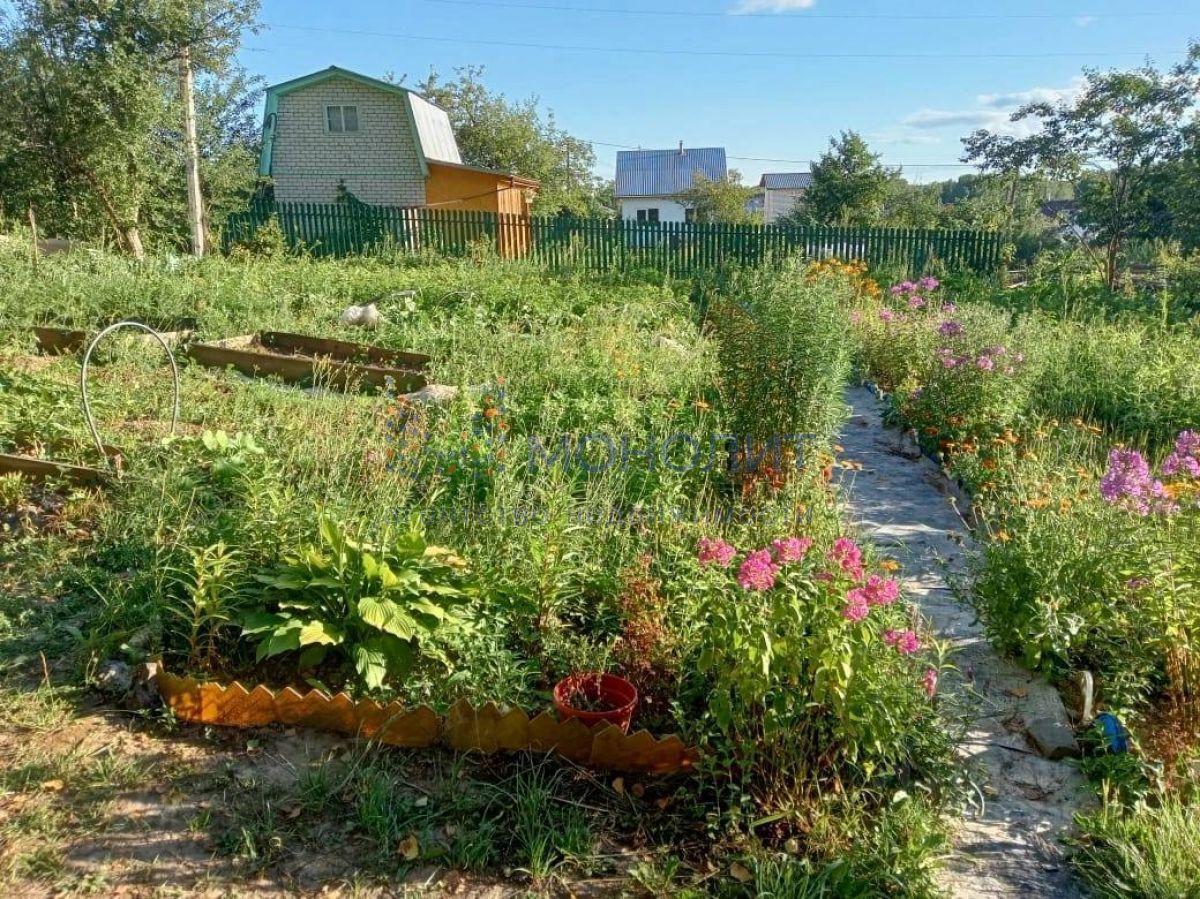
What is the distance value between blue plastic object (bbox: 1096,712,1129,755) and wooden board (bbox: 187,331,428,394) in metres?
4.86

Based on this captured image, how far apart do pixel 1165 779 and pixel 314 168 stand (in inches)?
947

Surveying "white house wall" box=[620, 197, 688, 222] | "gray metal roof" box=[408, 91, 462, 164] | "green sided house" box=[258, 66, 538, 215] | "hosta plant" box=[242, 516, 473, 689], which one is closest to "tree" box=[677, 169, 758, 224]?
"white house wall" box=[620, 197, 688, 222]

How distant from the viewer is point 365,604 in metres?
2.61

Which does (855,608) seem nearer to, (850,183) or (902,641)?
(902,641)

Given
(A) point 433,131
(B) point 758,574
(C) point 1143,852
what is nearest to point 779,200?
(A) point 433,131

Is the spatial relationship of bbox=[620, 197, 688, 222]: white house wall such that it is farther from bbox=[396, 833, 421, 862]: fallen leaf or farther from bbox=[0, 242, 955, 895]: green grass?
bbox=[396, 833, 421, 862]: fallen leaf

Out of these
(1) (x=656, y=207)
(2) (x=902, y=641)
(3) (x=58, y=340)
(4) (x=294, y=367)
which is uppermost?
(1) (x=656, y=207)

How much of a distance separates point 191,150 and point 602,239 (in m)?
7.52

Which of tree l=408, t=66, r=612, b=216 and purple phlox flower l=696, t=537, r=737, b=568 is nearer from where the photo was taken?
purple phlox flower l=696, t=537, r=737, b=568

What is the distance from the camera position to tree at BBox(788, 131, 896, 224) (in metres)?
25.0

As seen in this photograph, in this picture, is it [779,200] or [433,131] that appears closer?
[433,131]

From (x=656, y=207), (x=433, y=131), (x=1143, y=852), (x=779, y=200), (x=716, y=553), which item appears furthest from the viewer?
(x=779, y=200)

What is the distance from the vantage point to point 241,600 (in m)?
2.88

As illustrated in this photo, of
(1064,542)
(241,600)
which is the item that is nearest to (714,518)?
(1064,542)
